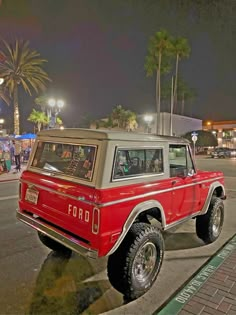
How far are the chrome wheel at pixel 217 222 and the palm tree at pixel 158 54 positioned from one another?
31038mm

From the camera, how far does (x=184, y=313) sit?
297 centimetres

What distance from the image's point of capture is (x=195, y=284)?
359 cm

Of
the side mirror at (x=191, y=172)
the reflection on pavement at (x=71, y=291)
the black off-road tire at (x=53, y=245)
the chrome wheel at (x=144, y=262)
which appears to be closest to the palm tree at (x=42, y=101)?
the black off-road tire at (x=53, y=245)

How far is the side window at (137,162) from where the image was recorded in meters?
3.29

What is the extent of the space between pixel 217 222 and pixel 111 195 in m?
3.31

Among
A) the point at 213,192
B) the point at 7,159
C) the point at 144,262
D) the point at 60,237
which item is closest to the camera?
the point at 60,237

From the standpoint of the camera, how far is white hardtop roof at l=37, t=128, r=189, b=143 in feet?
10.6

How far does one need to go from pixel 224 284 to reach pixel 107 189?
7.01 feet

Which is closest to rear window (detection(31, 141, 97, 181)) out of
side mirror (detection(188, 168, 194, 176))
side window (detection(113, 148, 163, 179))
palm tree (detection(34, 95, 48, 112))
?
side window (detection(113, 148, 163, 179))

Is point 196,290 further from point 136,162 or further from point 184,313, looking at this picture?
point 136,162

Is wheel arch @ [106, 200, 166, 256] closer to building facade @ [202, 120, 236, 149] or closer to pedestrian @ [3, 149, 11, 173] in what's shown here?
pedestrian @ [3, 149, 11, 173]

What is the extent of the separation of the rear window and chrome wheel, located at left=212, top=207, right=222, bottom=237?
3.09 meters

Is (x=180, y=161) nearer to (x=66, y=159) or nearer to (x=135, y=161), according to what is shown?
(x=135, y=161)

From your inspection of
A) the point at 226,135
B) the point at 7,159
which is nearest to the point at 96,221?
the point at 7,159
